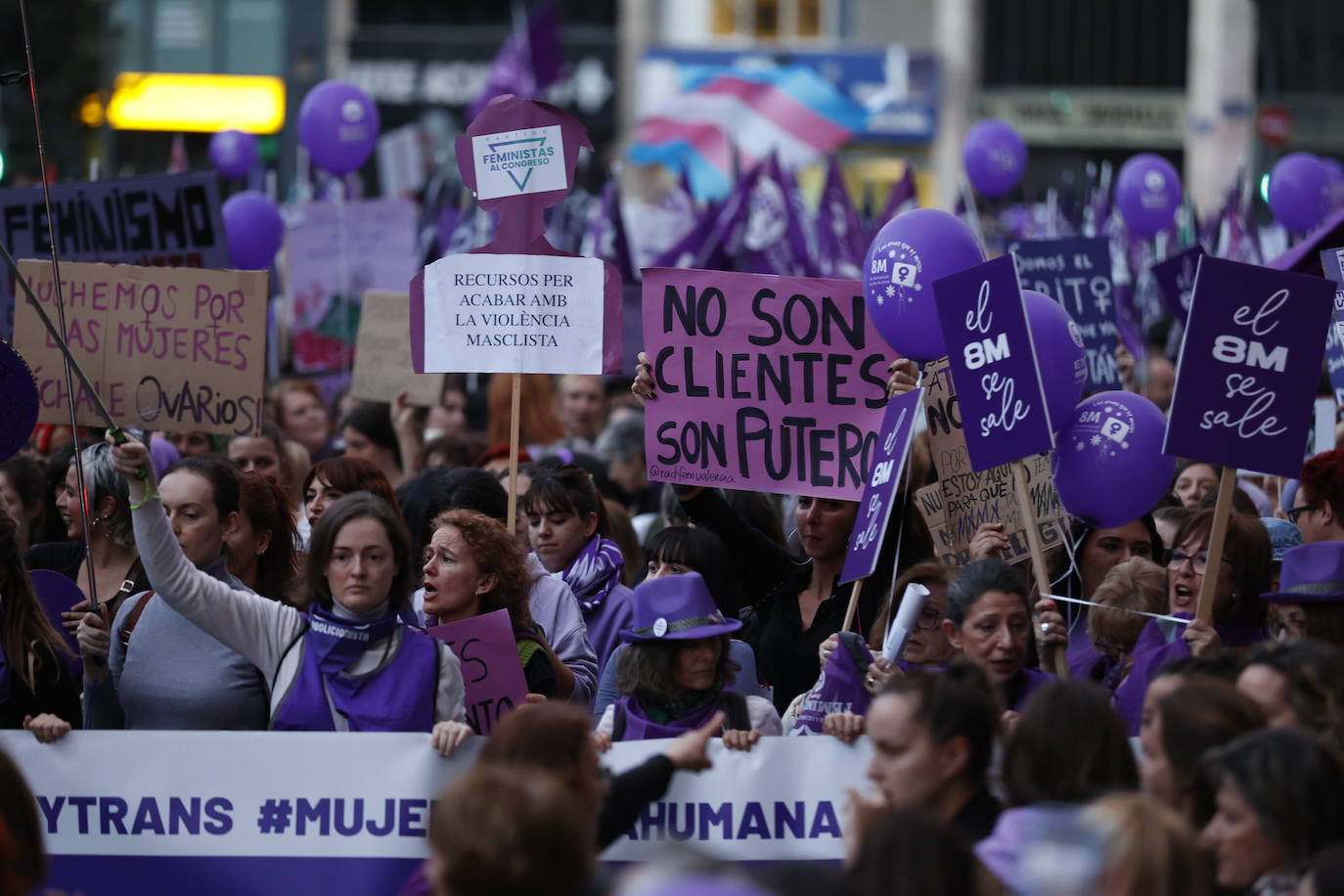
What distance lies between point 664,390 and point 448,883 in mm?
3372

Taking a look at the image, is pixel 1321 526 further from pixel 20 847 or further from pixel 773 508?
pixel 20 847

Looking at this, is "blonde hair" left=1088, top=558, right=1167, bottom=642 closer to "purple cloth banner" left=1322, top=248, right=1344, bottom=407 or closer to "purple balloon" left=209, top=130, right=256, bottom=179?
"purple cloth banner" left=1322, top=248, right=1344, bottom=407

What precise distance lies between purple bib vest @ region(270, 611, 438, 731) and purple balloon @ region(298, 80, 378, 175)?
9.57 m

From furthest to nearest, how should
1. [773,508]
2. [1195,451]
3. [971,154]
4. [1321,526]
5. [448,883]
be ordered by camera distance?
1. [971,154]
2. [773,508]
3. [1321,526]
4. [1195,451]
5. [448,883]

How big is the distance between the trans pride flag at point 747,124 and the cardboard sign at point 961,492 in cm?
1854

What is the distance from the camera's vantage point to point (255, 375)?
675cm

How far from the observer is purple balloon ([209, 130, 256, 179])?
16.4 m

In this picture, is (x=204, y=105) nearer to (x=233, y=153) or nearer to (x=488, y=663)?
(x=233, y=153)

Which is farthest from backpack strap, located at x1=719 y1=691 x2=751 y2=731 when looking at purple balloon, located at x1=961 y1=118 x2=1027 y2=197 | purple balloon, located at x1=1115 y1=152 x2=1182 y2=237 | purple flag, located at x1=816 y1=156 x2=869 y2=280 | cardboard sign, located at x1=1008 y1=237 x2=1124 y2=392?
purple balloon, located at x1=961 y1=118 x2=1027 y2=197

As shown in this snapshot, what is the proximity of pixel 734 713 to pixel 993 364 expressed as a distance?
127cm

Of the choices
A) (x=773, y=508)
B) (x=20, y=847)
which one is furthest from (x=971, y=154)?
(x=20, y=847)

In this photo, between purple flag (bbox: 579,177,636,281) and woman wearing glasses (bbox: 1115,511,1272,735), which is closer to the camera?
woman wearing glasses (bbox: 1115,511,1272,735)

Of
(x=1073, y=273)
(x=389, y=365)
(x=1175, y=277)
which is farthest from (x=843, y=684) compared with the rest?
(x=1175, y=277)

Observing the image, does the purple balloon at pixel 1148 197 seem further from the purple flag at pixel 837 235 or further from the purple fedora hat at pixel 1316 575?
the purple fedora hat at pixel 1316 575
